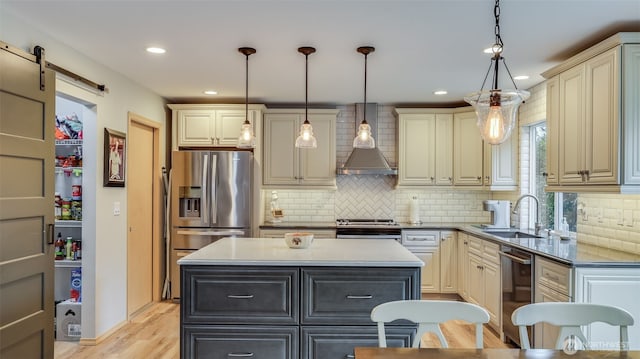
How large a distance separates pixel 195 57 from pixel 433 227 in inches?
127

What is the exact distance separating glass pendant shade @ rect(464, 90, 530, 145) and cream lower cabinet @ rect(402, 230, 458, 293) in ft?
10.9

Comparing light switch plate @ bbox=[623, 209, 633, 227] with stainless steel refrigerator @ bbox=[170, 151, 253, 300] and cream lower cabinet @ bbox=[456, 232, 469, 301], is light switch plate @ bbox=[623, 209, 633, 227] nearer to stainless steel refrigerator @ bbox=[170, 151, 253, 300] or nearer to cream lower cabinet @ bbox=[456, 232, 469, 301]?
cream lower cabinet @ bbox=[456, 232, 469, 301]

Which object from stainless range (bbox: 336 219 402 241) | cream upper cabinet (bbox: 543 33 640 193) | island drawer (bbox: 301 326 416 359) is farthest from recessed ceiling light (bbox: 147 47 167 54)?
cream upper cabinet (bbox: 543 33 640 193)

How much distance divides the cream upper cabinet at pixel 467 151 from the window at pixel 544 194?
0.55 meters

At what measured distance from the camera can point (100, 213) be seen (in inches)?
141

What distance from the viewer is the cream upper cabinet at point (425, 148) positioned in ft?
17.2

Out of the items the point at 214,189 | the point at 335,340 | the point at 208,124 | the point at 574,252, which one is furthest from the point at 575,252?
the point at 208,124

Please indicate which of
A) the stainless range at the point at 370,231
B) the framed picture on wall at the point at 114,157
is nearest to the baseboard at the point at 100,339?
the framed picture on wall at the point at 114,157

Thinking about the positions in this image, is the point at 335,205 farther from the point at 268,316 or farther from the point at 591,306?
the point at 591,306

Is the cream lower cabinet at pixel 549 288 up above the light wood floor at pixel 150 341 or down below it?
above

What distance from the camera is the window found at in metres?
4.01

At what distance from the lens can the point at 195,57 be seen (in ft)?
11.2

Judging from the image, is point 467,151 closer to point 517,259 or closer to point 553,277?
point 517,259

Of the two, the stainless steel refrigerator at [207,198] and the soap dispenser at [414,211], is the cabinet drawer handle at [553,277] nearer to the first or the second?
the soap dispenser at [414,211]
